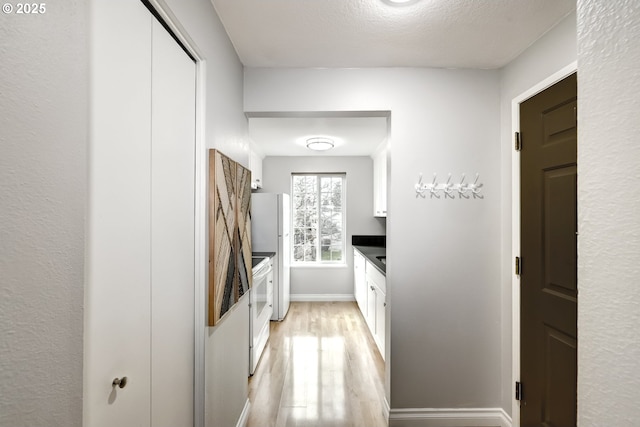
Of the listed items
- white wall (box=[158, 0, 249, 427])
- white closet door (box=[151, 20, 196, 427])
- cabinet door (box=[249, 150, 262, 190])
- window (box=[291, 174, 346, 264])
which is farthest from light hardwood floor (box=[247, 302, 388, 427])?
cabinet door (box=[249, 150, 262, 190])

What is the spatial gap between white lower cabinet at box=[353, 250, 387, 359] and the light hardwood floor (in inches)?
7.8

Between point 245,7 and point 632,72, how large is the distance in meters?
1.57

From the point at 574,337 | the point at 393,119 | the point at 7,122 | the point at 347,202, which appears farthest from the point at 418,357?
the point at 347,202

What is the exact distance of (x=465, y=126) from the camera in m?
2.25

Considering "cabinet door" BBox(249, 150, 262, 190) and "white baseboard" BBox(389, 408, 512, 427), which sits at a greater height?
"cabinet door" BBox(249, 150, 262, 190)

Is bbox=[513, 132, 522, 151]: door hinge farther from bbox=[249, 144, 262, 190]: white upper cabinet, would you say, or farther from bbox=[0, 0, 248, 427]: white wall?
bbox=[249, 144, 262, 190]: white upper cabinet

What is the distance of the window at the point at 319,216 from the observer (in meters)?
5.68

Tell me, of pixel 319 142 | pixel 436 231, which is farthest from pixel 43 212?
pixel 319 142

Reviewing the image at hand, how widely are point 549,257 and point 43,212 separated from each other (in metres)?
2.14

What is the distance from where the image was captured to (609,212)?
23.2 inches

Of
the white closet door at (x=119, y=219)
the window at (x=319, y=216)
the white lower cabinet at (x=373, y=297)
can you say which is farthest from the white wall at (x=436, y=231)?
the window at (x=319, y=216)

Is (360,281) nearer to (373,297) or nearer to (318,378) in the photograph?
(373,297)

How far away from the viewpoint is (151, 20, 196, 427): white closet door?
113cm

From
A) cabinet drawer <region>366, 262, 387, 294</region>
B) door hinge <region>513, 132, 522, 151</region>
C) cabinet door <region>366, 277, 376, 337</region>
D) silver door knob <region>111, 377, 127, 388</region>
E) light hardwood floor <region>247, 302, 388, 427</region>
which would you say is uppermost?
door hinge <region>513, 132, 522, 151</region>
